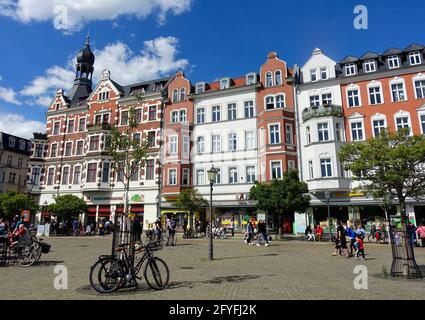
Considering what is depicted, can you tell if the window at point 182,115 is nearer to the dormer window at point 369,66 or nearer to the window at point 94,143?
the window at point 94,143

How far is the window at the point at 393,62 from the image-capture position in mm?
31773

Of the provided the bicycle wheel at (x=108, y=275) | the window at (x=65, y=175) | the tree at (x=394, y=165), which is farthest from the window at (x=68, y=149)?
the tree at (x=394, y=165)

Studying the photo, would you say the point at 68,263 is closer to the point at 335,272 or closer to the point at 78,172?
the point at 335,272

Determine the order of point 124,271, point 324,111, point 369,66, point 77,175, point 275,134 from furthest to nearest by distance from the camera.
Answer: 1. point 77,175
2. point 275,134
3. point 369,66
4. point 324,111
5. point 124,271

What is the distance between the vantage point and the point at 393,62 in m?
32.1

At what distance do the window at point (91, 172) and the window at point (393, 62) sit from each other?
119ft

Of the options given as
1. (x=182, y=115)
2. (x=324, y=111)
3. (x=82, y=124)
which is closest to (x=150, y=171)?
(x=182, y=115)

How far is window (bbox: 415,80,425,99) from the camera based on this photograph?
3012 centimetres

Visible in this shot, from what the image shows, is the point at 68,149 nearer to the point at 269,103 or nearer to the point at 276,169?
the point at 269,103

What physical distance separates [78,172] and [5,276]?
34.9 metres

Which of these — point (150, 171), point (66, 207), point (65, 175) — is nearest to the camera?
point (66, 207)

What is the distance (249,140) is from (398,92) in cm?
1560

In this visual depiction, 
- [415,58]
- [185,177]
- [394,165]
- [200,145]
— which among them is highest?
[415,58]
